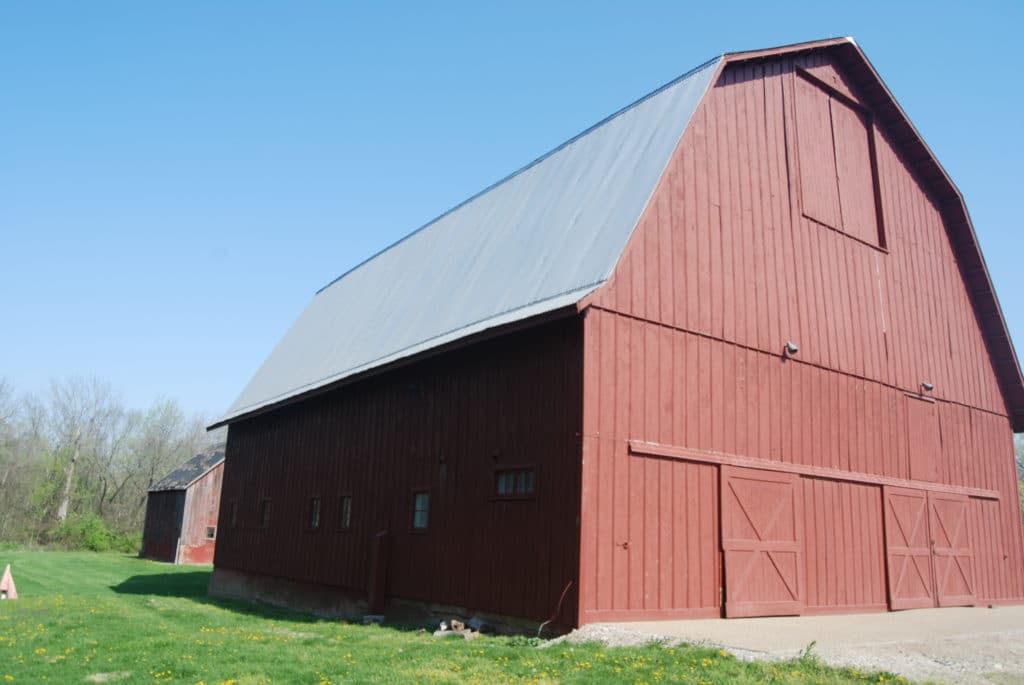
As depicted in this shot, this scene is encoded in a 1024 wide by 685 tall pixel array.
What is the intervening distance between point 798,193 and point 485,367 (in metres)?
6.79

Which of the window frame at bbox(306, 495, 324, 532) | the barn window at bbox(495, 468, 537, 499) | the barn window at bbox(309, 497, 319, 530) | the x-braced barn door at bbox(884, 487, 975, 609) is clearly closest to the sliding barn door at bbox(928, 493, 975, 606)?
the x-braced barn door at bbox(884, 487, 975, 609)

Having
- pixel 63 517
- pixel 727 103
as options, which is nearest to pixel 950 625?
pixel 727 103

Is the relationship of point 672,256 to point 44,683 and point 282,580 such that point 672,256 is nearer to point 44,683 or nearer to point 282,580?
point 44,683

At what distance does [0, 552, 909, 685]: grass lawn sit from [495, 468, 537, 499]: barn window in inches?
83.1

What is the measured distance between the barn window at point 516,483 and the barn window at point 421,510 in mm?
2320

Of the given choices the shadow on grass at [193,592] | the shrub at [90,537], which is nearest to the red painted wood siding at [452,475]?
the shadow on grass at [193,592]

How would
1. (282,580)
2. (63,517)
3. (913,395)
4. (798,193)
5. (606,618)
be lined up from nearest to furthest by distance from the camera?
1. (606,618)
2. (798,193)
3. (913,395)
4. (282,580)
5. (63,517)

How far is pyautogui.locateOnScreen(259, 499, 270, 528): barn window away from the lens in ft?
72.9

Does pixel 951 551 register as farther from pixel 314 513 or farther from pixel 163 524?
pixel 163 524

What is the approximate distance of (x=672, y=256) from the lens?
13.2 meters

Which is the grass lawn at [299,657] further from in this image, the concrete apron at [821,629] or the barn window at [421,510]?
the barn window at [421,510]

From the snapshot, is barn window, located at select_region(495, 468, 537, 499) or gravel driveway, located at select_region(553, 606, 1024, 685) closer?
gravel driveway, located at select_region(553, 606, 1024, 685)

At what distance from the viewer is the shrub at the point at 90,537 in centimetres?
4816

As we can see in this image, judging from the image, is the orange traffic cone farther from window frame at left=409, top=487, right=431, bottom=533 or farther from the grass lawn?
window frame at left=409, top=487, right=431, bottom=533
